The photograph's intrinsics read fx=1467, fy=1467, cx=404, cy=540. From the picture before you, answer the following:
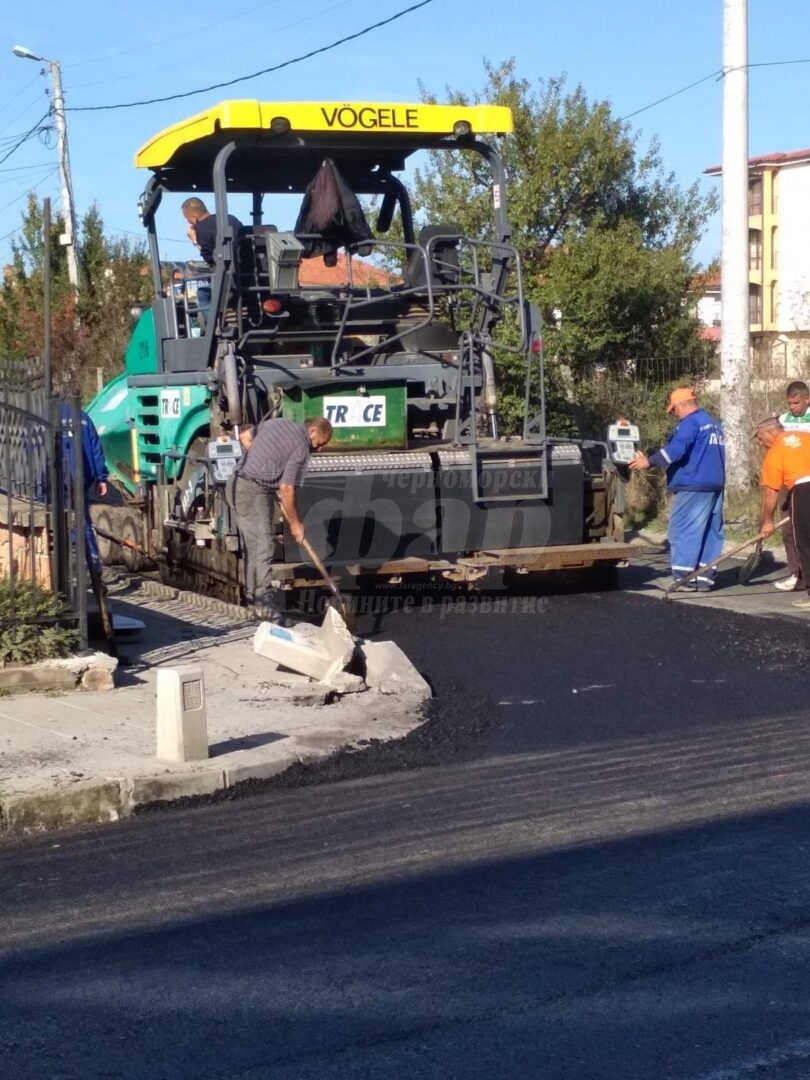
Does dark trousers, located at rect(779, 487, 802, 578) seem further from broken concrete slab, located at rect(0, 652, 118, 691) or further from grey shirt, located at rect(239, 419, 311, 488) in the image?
broken concrete slab, located at rect(0, 652, 118, 691)

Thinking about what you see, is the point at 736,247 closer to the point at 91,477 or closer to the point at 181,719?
the point at 91,477

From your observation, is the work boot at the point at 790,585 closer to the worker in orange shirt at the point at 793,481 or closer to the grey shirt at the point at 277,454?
the worker in orange shirt at the point at 793,481

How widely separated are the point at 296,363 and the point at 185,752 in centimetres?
494

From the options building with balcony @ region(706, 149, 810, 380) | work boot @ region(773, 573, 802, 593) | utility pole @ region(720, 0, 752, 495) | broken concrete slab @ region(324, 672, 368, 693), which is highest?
building with balcony @ region(706, 149, 810, 380)

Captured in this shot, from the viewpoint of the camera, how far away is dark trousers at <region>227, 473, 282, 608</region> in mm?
10000

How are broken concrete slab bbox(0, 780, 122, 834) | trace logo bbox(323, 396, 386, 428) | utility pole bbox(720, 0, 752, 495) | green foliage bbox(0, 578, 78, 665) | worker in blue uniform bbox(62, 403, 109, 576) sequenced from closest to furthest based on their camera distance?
broken concrete slab bbox(0, 780, 122, 834) → green foliage bbox(0, 578, 78, 665) → worker in blue uniform bbox(62, 403, 109, 576) → trace logo bbox(323, 396, 386, 428) → utility pole bbox(720, 0, 752, 495)

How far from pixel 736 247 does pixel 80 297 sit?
15.9 metres

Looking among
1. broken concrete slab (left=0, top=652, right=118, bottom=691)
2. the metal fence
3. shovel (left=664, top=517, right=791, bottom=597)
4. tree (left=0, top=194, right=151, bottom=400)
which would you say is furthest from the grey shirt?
tree (left=0, top=194, right=151, bottom=400)

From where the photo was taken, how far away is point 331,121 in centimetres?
1074

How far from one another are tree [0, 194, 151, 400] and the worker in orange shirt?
15774mm

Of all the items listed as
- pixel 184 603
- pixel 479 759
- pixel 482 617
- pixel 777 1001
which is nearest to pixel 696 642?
pixel 482 617

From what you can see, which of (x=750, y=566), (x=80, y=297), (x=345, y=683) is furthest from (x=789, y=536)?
(x=80, y=297)

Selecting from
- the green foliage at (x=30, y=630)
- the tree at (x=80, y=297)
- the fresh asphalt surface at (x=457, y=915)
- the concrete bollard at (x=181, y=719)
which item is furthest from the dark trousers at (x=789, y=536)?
the tree at (x=80, y=297)

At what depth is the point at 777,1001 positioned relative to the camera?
405 cm
